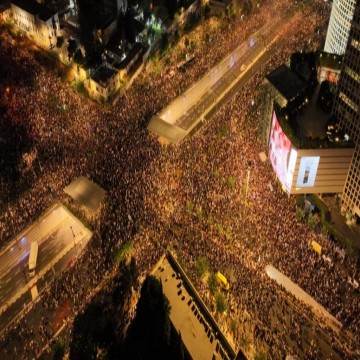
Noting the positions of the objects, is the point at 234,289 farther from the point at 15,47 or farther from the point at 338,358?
the point at 15,47

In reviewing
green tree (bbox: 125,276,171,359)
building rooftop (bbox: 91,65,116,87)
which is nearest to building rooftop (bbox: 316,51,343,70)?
building rooftop (bbox: 91,65,116,87)

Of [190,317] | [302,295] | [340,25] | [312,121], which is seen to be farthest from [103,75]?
[302,295]

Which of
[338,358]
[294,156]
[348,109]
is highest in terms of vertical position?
[348,109]

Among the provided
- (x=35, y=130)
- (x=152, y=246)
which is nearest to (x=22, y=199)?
(x=35, y=130)

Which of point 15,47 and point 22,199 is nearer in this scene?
point 22,199

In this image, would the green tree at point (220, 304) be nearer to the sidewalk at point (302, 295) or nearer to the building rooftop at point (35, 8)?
the sidewalk at point (302, 295)

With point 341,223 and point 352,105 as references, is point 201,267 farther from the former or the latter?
point 352,105
